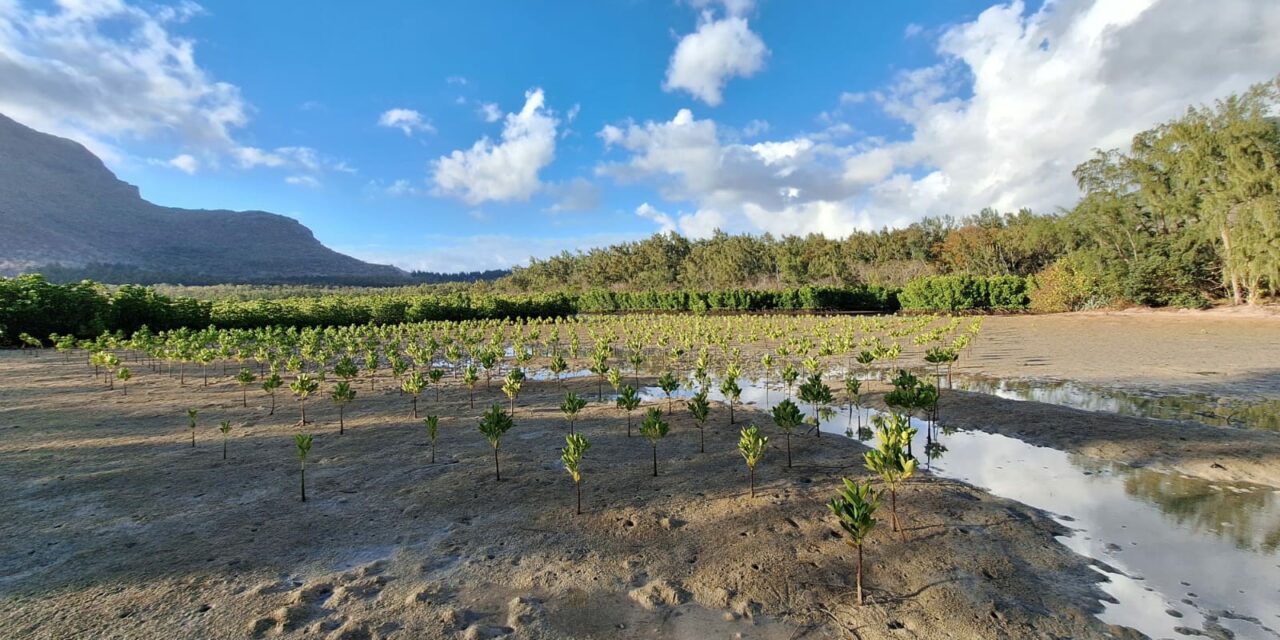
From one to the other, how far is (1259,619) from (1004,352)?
21029 mm

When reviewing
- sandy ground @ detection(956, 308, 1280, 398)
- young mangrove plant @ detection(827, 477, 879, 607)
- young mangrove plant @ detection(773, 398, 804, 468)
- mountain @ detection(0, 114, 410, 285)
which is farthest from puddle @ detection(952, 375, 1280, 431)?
mountain @ detection(0, 114, 410, 285)

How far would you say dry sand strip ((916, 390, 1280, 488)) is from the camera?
8703 mm

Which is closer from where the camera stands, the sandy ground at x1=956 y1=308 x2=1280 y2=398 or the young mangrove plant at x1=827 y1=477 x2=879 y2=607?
the young mangrove plant at x1=827 y1=477 x2=879 y2=607

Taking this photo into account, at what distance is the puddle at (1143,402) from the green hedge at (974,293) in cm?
3710

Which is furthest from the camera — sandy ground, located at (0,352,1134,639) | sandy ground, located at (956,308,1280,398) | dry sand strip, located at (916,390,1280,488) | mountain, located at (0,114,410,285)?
mountain, located at (0,114,410,285)

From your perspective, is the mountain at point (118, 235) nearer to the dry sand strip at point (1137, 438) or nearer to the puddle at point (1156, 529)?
the dry sand strip at point (1137, 438)

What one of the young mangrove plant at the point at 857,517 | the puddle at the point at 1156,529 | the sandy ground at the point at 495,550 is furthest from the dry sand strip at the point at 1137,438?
the young mangrove plant at the point at 857,517

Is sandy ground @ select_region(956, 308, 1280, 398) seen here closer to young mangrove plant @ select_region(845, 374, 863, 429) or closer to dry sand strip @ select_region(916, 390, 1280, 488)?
dry sand strip @ select_region(916, 390, 1280, 488)

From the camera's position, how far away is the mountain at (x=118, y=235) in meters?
96.9

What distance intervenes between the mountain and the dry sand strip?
122m

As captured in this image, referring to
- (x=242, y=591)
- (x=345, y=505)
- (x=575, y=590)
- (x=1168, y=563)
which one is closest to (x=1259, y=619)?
(x=1168, y=563)

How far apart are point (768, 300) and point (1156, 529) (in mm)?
54331

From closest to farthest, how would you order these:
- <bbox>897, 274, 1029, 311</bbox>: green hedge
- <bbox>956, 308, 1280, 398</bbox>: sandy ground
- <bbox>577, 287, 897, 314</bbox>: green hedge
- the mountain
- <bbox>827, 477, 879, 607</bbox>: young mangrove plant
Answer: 1. <bbox>827, 477, 879, 607</bbox>: young mangrove plant
2. <bbox>956, 308, 1280, 398</bbox>: sandy ground
3. <bbox>897, 274, 1029, 311</bbox>: green hedge
4. <bbox>577, 287, 897, 314</bbox>: green hedge
5. the mountain

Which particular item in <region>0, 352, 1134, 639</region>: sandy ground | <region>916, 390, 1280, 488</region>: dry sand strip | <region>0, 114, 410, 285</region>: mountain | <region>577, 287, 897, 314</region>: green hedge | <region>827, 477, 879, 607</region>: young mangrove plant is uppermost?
<region>0, 114, 410, 285</region>: mountain
